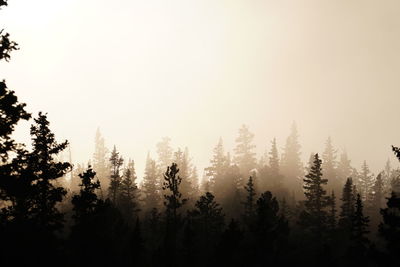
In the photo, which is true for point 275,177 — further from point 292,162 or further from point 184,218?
point 184,218

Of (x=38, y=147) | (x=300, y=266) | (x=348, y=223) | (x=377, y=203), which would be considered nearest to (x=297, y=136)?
(x=377, y=203)

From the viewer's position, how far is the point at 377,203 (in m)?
88.8

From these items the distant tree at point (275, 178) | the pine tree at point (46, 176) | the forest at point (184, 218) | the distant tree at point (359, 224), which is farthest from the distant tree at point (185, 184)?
the pine tree at point (46, 176)

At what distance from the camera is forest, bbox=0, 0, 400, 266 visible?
656 inches

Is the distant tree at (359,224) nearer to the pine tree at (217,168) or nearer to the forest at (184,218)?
the forest at (184,218)

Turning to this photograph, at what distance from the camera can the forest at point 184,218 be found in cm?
1666

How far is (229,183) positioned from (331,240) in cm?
3017

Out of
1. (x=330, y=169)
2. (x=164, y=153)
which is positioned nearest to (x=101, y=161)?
(x=164, y=153)

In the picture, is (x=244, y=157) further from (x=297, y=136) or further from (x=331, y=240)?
(x=331, y=240)

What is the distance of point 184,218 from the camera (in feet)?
219

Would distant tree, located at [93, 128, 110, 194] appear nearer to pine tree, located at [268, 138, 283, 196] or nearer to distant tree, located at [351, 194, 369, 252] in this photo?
pine tree, located at [268, 138, 283, 196]

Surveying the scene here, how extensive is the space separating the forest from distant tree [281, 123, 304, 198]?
279 millimetres

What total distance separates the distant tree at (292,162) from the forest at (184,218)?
28cm

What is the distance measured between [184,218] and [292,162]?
51.1m
